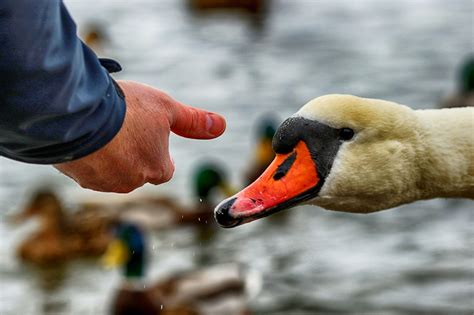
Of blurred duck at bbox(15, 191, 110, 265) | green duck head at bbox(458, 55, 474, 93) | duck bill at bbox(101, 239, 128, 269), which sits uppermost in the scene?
duck bill at bbox(101, 239, 128, 269)

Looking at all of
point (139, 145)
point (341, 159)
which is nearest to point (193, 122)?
point (139, 145)

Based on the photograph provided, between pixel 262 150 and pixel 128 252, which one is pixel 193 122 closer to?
pixel 128 252

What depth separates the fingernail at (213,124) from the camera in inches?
136

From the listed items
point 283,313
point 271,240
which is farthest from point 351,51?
point 283,313

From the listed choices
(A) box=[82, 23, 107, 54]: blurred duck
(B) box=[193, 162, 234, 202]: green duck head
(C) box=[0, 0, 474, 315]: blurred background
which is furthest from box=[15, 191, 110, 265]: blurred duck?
(A) box=[82, 23, 107, 54]: blurred duck

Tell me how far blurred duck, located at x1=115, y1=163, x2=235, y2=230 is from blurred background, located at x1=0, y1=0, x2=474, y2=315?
0.8 inches

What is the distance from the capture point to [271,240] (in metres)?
11.9

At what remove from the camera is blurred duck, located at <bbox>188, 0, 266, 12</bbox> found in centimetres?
2215

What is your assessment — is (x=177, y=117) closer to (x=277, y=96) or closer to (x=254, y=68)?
(x=277, y=96)

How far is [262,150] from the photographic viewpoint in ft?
43.8

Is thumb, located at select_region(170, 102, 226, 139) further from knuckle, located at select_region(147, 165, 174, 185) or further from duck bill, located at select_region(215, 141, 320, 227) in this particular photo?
duck bill, located at select_region(215, 141, 320, 227)

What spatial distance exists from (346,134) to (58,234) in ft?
27.1

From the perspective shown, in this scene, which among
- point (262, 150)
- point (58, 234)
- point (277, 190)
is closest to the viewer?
point (277, 190)

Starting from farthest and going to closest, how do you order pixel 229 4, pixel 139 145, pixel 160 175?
pixel 229 4
pixel 160 175
pixel 139 145
